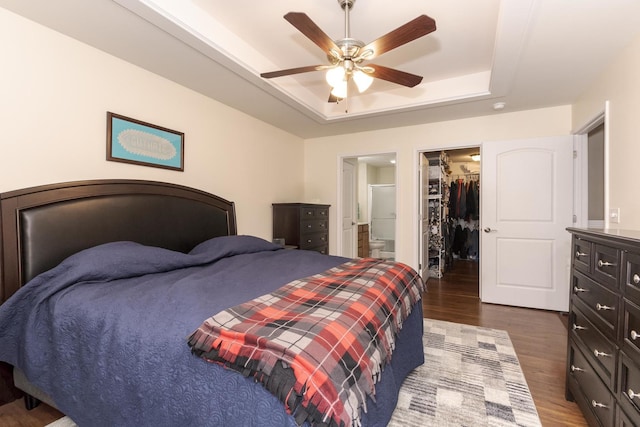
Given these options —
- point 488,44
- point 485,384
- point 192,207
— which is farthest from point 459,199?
point 192,207

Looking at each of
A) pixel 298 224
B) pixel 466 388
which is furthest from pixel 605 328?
pixel 298 224

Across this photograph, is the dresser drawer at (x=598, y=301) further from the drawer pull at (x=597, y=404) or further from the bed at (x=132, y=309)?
the bed at (x=132, y=309)

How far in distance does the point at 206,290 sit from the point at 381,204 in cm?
637

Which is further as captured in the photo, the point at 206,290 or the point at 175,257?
the point at 175,257

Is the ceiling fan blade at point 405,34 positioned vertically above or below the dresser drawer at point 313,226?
above

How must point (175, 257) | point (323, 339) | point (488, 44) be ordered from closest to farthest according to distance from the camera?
1. point (323, 339)
2. point (175, 257)
3. point (488, 44)

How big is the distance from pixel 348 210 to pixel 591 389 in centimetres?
395

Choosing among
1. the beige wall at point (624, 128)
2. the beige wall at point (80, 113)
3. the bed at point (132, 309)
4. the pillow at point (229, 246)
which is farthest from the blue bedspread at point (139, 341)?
the beige wall at point (624, 128)


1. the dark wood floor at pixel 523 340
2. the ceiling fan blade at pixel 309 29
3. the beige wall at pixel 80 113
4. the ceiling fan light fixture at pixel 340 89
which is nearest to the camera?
the ceiling fan blade at pixel 309 29

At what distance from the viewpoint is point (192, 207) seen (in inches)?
114

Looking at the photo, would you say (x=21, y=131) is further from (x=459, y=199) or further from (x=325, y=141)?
(x=459, y=199)

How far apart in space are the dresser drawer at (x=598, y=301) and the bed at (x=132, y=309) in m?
0.91

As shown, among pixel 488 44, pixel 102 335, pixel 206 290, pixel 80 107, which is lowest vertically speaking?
pixel 102 335

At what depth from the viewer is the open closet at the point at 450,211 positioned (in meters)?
5.14
